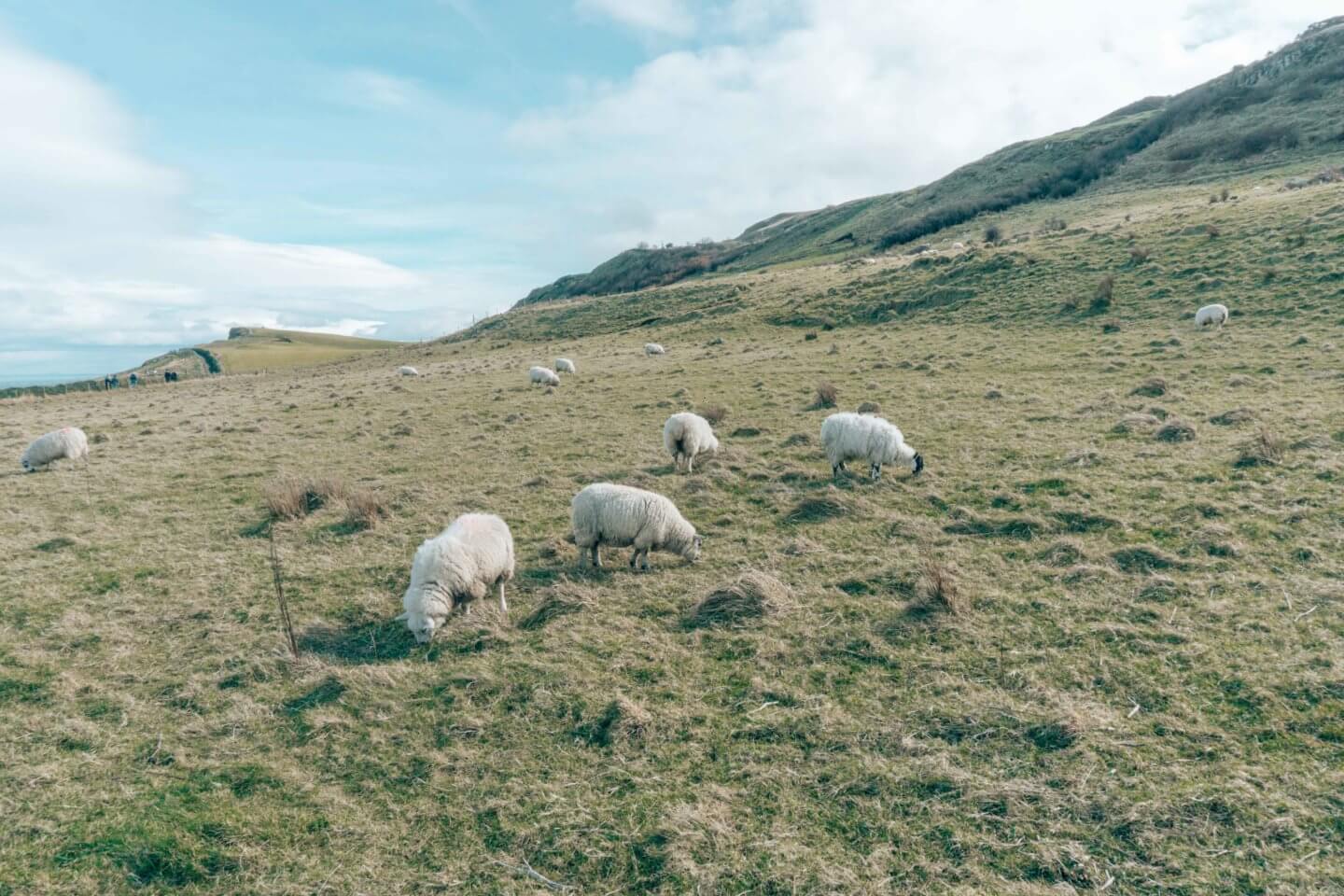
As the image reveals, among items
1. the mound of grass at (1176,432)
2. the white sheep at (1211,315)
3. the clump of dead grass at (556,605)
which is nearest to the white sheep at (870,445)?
the mound of grass at (1176,432)

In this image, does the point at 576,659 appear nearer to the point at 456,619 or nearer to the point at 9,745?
the point at 456,619

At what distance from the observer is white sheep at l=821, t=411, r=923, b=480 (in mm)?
11773

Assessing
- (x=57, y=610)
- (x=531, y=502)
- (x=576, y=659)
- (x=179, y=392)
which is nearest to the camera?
(x=576, y=659)

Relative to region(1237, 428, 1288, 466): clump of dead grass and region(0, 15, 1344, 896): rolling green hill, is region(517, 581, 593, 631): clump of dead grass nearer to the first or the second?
region(0, 15, 1344, 896): rolling green hill

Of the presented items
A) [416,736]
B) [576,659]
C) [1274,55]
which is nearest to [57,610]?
[416,736]

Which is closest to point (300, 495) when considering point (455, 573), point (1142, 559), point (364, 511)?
point (364, 511)

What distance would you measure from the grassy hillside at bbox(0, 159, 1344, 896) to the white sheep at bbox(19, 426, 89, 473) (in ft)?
3.22

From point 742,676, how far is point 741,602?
1.25 m

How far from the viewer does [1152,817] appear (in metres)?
4.34

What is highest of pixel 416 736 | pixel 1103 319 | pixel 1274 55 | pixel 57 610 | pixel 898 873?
pixel 1274 55

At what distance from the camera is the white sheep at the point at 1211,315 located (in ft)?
66.5

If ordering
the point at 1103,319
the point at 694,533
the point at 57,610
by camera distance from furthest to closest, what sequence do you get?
the point at 1103,319 → the point at 694,533 → the point at 57,610

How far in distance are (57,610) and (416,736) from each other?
652 cm

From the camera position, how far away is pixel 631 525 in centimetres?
891
